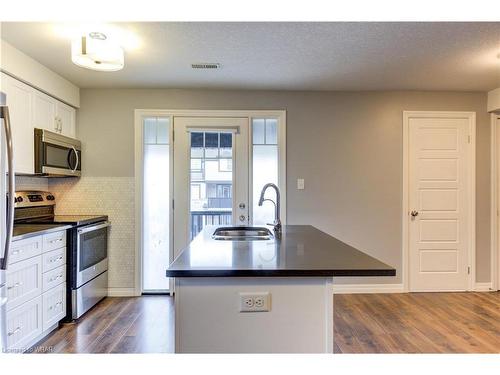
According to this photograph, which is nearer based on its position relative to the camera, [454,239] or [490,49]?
[490,49]

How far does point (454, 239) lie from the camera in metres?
3.74

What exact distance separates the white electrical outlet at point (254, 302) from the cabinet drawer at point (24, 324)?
174 centimetres

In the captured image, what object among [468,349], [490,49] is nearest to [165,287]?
[468,349]

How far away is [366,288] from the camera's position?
3.68 m

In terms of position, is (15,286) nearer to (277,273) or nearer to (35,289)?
(35,289)

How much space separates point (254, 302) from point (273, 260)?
0.19m

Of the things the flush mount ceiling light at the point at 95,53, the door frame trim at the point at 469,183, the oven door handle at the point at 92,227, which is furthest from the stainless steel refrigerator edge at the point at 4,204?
the door frame trim at the point at 469,183

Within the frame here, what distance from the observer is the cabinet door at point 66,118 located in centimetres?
325

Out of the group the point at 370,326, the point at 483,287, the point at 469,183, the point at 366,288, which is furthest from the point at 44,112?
the point at 483,287

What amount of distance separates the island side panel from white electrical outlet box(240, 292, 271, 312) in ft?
0.05

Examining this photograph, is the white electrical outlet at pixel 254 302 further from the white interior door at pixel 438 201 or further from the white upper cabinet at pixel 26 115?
the white interior door at pixel 438 201
